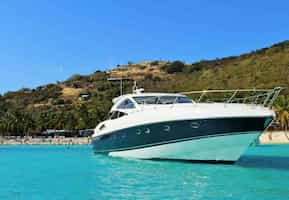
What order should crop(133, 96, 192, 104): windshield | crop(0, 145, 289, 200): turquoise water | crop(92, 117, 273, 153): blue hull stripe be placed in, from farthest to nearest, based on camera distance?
crop(133, 96, 192, 104): windshield
crop(92, 117, 273, 153): blue hull stripe
crop(0, 145, 289, 200): turquoise water

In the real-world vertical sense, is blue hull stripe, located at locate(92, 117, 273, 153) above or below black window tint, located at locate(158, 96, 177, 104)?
below

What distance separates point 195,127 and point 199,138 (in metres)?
0.43

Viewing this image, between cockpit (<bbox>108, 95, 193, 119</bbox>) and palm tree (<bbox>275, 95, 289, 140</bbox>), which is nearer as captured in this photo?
cockpit (<bbox>108, 95, 193, 119</bbox>)

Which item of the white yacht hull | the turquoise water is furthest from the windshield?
the turquoise water

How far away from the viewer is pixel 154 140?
64.4 feet

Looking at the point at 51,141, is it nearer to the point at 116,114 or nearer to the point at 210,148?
the point at 116,114

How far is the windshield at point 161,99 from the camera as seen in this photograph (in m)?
21.1

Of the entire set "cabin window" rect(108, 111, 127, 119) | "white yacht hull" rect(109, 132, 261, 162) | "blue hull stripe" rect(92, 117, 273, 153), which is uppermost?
"cabin window" rect(108, 111, 127, 119)

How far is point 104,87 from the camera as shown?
357 ft

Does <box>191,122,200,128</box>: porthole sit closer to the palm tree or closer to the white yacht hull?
the white yacht hull

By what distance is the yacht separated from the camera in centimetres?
1767

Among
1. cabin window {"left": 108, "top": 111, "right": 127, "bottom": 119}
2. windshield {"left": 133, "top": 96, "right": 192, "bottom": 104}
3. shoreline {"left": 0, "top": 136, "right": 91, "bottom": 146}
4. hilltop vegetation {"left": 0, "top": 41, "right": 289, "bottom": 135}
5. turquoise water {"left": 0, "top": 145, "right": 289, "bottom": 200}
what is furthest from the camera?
hilltop vegetation {"left": 0, "top": 41, "right": 289, "bottom": 135}

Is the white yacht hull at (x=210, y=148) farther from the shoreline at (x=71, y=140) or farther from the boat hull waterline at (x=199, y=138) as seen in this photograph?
the shoreline at (x=71, y=140)

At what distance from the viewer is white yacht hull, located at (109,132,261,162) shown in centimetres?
1777
